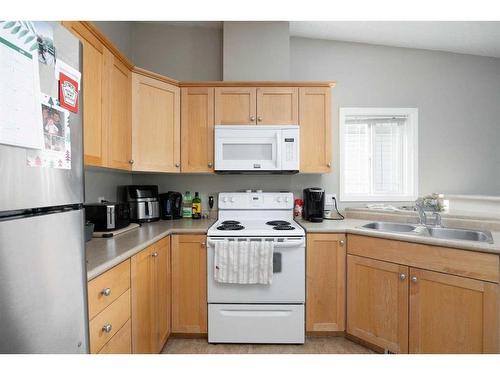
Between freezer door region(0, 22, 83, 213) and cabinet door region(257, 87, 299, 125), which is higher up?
cabinet door region(257, 87, 299, 125)

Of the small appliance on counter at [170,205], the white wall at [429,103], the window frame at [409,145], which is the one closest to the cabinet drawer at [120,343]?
the small appliance on counter at [170,205]

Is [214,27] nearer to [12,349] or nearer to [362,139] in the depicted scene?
[362,139]

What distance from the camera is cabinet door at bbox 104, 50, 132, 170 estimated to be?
1.59 meters

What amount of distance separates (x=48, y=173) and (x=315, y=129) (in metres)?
1.97

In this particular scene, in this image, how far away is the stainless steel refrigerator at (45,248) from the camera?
0.54 metres

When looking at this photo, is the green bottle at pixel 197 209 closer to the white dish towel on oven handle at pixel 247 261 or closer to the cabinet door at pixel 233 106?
the white dish towel on oven handle at pixel 247 261

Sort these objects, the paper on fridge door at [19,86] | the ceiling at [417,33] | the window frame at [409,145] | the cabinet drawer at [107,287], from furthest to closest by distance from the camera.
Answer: the window frame at [409,145] < the ceiling at [417,33] < the cabinet drawer at [107,287] < the paper on fridge door at [19,86]

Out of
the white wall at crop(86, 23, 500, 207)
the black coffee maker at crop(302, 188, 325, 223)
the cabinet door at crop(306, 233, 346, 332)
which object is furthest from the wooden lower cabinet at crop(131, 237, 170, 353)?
the black coffee maker at crop(302, 188, 325, 223)

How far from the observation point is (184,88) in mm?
2180

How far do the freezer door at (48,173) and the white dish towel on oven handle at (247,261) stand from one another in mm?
1161

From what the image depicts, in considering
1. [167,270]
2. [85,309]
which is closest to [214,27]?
[167,270]

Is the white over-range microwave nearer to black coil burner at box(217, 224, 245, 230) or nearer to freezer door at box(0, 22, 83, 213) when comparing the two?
black coil burner at box(217, 224, 245, 230)

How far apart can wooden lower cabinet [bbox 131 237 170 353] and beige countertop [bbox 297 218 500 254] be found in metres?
1.13

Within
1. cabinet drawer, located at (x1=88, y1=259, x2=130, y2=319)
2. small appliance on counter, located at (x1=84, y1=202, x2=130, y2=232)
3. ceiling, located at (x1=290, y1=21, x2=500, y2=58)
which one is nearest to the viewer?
cabinet drawer, located at (x1=88, y1=259, x2=130, y2=319)
